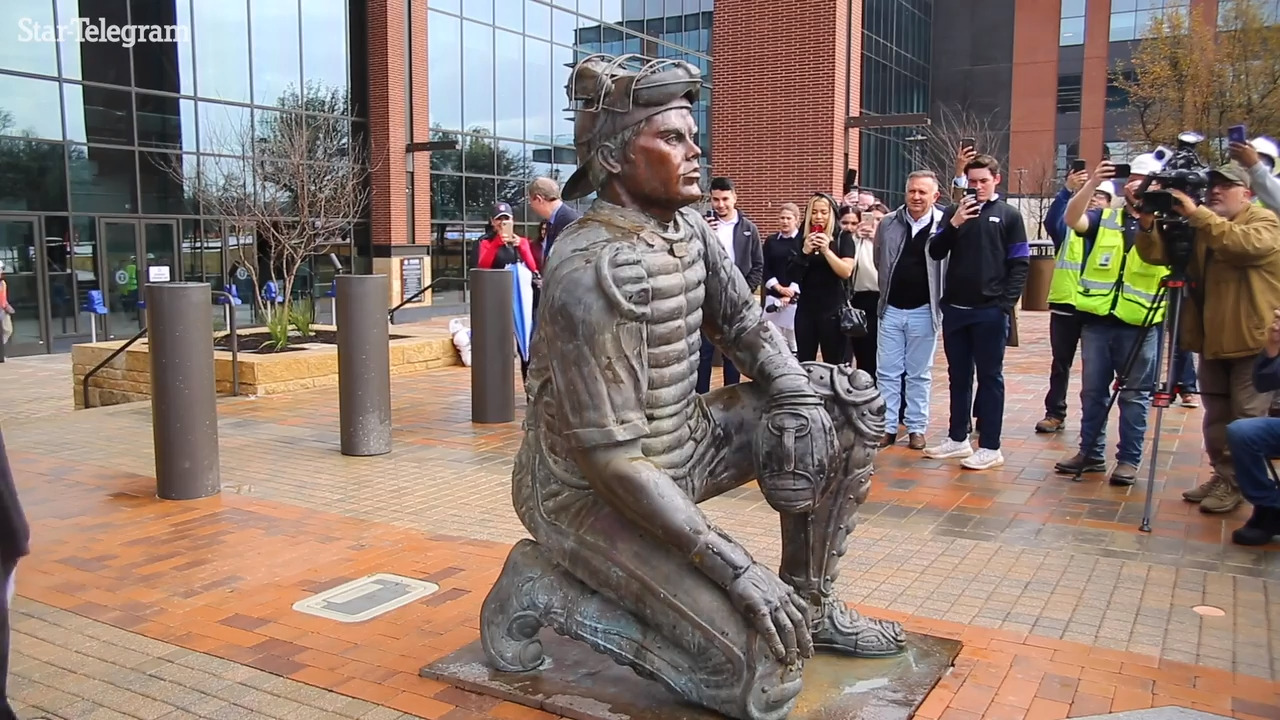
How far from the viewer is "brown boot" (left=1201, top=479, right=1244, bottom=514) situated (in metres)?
5.57

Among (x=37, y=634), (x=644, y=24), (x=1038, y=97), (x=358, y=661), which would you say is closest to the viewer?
(x=358, y=661)

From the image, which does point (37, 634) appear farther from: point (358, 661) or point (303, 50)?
point (303, 50)

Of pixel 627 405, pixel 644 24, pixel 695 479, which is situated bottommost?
pixel 695 479

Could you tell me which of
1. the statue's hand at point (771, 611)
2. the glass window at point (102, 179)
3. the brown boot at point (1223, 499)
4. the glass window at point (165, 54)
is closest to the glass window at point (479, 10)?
the glass window at point (165, 54)

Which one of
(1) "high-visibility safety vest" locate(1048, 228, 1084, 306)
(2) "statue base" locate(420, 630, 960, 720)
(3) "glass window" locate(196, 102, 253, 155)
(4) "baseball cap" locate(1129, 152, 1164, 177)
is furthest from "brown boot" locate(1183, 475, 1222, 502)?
(3) "glass window" locate(196, 102, 253, 155)

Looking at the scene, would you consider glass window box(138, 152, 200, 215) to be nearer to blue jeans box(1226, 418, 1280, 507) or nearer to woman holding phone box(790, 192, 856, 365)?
woman holding phone box(790, 192, 856, 365)

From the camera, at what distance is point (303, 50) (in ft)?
73.5

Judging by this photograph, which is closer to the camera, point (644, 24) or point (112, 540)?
point (112, 540)

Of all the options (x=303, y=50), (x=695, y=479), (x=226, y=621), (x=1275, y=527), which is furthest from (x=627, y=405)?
(x=303, y=50)

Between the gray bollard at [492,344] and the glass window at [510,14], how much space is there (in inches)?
763

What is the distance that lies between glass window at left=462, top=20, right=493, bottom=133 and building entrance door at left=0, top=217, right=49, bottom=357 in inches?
414

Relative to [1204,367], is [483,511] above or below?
below

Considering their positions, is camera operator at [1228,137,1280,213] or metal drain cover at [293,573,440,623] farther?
camera operator at [1228,137,1280,213]

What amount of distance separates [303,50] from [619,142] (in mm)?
21587
